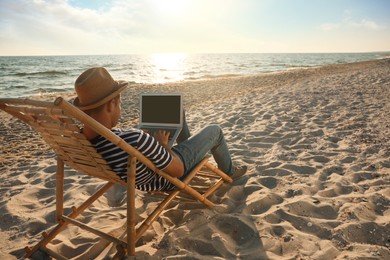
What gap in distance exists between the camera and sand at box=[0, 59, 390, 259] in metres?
2.45

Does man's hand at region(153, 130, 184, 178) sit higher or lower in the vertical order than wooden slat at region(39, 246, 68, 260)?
higher

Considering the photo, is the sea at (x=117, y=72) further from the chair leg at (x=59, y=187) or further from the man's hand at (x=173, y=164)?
the man's hand at (x=173, y=164)

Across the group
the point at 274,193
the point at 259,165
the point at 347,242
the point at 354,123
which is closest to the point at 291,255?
the point at 347,242

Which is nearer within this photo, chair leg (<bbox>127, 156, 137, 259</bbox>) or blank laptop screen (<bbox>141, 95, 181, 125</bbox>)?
chair leg (<bbox>127, 156, 137, 259</bbox>)

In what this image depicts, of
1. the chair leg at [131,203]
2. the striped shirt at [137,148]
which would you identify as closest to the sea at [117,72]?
the striped shirt at [137,148]

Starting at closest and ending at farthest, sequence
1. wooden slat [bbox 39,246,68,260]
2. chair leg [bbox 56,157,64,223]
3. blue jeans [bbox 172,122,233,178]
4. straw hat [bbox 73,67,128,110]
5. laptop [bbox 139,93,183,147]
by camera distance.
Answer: straw hat [bbox 73,67,128,110] < wooden slat [bbox 39,246,68,260] < chair leg [bbox 56,157,64,223] < blue jeans [bbox 172,122,233,178] < laptop [bbox 139,93,183,147]

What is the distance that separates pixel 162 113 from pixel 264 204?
1592mm

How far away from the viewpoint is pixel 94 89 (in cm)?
210

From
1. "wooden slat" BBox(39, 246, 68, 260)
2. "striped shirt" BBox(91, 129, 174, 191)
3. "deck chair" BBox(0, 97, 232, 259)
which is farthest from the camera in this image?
"wooden slat" BBox(39, 246, 68, 260)

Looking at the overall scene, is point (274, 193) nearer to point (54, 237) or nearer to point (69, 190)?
point (54, 237)

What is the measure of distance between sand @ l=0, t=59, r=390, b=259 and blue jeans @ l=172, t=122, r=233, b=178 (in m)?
0.33

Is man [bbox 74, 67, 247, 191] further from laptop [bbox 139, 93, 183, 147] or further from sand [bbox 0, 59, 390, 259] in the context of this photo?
laptop [bbox 139, 93, 183, 147]

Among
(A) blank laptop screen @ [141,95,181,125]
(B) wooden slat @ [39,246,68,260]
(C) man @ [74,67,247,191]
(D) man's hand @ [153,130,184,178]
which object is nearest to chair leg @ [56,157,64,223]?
(B) wooden slat @ [39,246,68,260]

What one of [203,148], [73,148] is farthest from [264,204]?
[73,148]
